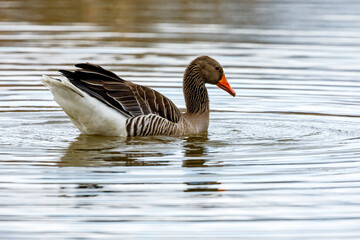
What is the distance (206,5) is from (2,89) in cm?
1681

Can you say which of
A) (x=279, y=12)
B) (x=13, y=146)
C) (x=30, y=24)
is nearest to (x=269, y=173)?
(x=13, y=146)

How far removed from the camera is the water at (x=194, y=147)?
7.59 meters

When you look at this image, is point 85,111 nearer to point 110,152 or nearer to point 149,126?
point 110,152

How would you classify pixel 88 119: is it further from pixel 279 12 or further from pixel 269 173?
pixel 279 12

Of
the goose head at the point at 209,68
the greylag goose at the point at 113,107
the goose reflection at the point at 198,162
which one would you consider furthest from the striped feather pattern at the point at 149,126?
the goose head at the point at 209,68

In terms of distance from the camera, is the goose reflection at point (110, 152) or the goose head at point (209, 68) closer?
the goose reflection at point (110, 152)

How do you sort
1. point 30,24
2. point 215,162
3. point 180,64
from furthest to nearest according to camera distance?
point 30,24 < point 180,64 < point 215,162

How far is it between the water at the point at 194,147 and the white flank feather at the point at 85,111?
0.17m

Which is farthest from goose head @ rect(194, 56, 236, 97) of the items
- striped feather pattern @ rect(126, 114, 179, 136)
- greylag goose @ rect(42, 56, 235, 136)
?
striped feather pattern @ rect(126, 114, 179, 136)

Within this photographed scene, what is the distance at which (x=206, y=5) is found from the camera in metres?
31.1

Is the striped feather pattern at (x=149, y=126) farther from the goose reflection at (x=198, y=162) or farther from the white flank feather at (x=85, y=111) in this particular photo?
the goose reflection at (x=198, y=162)

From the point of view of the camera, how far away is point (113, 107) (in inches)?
448

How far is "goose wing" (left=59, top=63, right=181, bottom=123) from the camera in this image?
1111 cm

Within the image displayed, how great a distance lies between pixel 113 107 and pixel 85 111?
0.41 meters
